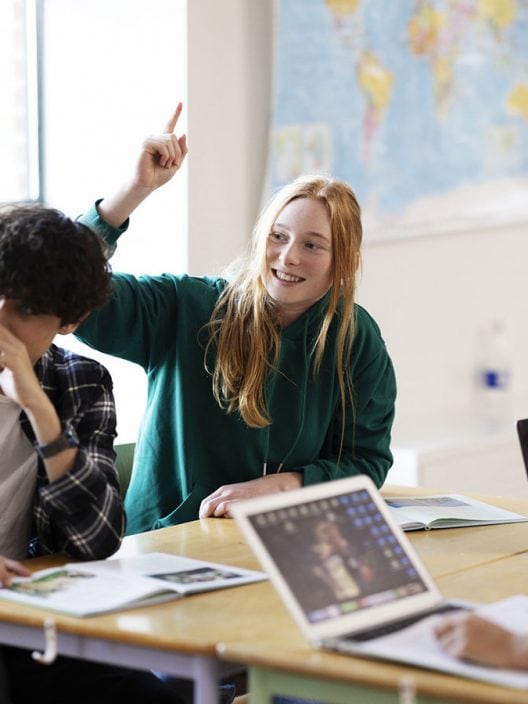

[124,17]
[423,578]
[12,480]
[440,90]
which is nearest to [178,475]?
[12,480]

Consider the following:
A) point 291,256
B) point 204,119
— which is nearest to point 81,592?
point 291,256

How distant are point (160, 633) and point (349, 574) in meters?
0.26

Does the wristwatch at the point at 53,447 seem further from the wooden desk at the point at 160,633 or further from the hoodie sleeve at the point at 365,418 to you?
the hoodie sleeve at the point at 365,418

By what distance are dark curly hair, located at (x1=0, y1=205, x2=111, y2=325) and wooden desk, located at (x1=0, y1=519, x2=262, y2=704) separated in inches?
18.5

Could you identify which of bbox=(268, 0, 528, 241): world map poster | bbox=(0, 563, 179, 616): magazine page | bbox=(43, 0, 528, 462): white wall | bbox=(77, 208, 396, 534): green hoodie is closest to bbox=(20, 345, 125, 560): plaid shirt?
bbox=(0, 563, 179, 616): magazine page

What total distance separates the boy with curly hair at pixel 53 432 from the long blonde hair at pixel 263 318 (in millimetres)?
460

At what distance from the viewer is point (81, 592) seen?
6.17 ft

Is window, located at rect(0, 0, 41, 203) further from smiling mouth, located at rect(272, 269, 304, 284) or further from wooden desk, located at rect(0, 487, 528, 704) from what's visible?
wooden desk, located at rect(0, 487, 528, 704)

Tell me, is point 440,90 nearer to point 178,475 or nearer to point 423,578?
point 178,475

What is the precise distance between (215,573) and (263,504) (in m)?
0.37

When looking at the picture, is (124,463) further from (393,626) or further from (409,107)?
(409,107)

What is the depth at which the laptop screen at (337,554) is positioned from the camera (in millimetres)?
1680

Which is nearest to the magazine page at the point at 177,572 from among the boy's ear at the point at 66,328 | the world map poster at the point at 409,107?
the boy's ear at the point at 66,328

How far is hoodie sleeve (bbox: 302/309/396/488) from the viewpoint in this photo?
8.99 ft
